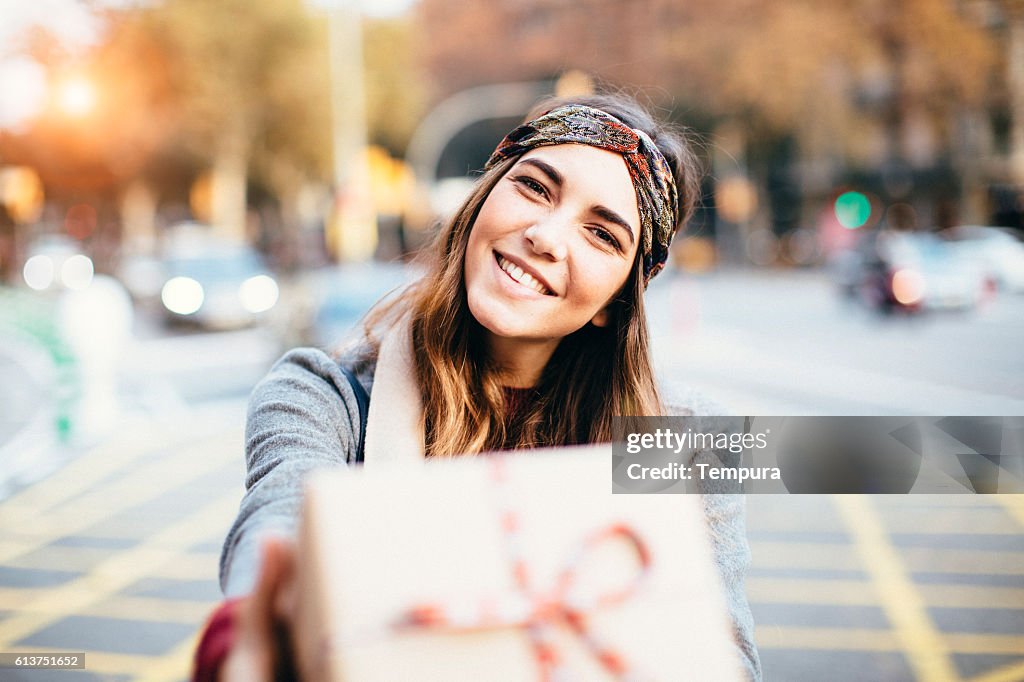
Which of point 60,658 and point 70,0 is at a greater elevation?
point 70,0

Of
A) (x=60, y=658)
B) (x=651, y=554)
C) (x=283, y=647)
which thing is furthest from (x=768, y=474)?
(x=60, y=658)

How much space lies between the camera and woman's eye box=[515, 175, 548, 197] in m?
1.62

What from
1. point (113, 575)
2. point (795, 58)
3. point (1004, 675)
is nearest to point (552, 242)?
point (1004, 675)

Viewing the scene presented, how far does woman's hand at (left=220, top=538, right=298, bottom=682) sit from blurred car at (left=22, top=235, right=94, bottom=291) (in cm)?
3130

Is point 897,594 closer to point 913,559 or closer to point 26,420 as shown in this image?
point 913,559

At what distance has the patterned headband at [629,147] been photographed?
1649mm

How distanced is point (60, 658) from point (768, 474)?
3.07m

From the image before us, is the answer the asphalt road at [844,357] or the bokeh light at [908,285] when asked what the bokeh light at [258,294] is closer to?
the asphalt road at [844,357]

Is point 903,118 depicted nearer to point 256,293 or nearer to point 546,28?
point 546,28

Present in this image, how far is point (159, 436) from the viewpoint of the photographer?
880 centimetres

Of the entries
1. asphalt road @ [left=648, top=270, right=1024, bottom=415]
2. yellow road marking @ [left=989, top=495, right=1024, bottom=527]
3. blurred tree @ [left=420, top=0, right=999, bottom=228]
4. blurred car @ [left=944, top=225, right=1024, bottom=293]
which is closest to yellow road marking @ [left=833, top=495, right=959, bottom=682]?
yellow road marking @ [left=989, top=495, right=1024, bottom=527]

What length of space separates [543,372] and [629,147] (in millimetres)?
464

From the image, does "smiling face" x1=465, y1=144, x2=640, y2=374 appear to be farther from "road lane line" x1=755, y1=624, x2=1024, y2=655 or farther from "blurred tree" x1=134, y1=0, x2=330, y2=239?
"blurred tree" x1=134, y1=0, x2=330, y2=239

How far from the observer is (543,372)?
184 centimetres
